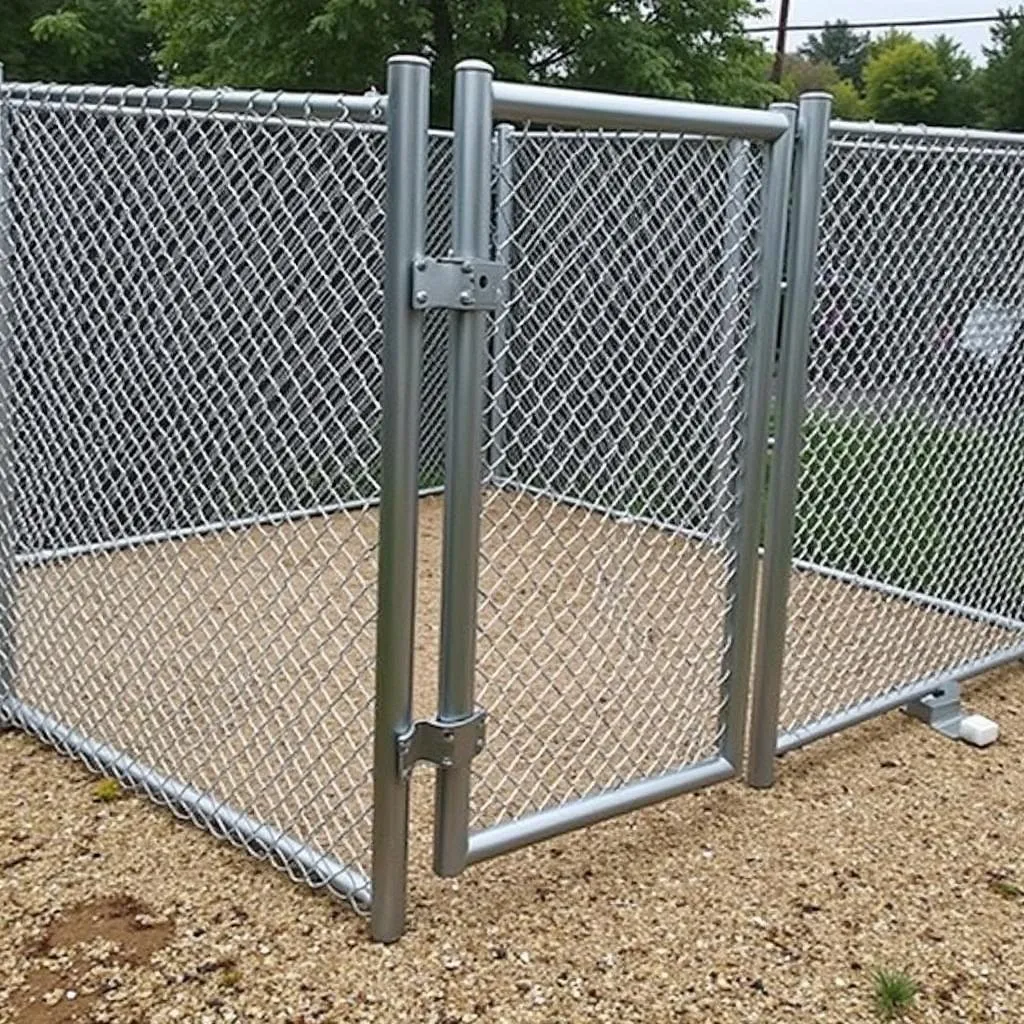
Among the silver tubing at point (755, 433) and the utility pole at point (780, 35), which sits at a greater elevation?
the utility pole at point (780, 35)

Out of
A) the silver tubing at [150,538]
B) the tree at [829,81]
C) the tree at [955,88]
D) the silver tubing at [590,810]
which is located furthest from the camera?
the tree at [829,81]

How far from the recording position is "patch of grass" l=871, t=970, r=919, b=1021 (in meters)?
2.25

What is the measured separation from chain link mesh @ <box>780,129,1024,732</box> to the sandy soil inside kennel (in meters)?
0.11

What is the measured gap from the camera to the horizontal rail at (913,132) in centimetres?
288

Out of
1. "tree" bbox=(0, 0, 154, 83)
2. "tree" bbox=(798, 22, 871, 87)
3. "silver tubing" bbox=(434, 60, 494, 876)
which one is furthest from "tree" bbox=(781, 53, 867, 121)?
"silver tubing" bbox=(434, 60, 494, 876)

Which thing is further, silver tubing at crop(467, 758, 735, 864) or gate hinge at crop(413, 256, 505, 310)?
silver tubing at crop(467, 758, 735, 864)

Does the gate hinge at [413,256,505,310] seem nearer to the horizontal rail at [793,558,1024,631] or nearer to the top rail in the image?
the top rail

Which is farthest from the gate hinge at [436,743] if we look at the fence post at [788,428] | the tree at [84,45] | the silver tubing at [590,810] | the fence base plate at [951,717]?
the tree at [84,45]

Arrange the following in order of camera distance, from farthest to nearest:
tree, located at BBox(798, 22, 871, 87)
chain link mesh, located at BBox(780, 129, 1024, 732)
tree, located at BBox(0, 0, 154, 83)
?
tree, located at BBox(798, 22, 871, 87)
tree, located at BBox(0, 0, 154, 83)
chain link mesh, located at BBox(780, 129, 1024, 732)

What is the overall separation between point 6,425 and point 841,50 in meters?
35.0

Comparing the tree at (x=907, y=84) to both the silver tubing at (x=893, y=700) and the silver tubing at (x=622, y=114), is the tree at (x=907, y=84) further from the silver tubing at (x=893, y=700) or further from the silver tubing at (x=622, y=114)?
the silver tubing at (x=622, y=114)

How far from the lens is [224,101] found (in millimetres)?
2363

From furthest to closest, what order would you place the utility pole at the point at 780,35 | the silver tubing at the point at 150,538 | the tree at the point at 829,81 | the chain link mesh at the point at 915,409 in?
the tree at the point at 829,81
the utility pole at the point at 780,35
the silver tubing at the point at 150,538
the chain link mesh at the point at 915,409

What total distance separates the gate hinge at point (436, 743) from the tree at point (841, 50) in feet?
107
